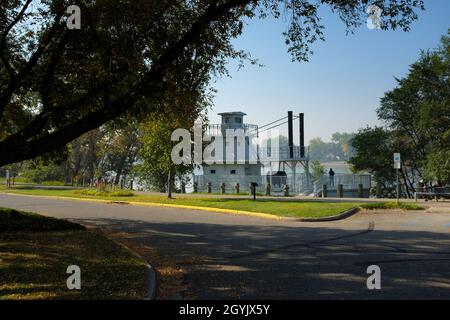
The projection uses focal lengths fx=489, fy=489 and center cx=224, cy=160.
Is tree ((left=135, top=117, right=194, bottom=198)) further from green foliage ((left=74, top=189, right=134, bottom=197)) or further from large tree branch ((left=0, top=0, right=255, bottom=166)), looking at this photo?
large tree branch ((left=0, top=0, right=255, bottom=166))

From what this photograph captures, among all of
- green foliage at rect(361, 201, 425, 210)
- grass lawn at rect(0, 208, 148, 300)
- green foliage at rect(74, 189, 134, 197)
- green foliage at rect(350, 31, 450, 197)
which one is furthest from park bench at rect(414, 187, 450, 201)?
grass lawn at rect(0, 208, 148, 300)

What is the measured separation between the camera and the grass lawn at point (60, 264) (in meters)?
6.97

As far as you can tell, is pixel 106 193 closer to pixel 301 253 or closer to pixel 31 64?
pixel 31 64

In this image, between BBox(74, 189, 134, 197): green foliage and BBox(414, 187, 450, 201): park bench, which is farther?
BBox(74, 189, 134, 197): green foliage

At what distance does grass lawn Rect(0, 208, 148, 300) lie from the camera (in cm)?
697

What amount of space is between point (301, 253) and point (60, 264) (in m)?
4.97

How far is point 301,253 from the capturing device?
10625 mm

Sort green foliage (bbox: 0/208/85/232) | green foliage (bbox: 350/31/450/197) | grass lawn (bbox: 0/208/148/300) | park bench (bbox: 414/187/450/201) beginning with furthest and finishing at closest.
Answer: green foliage (bbox: 350/31/450/197) < park bench (bbox: 414/187/450/201) < green foliage (bbox: 0/208/85/232) < grass lawn (bbox: 0/208/148/300)

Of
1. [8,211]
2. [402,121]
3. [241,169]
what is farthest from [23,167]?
[8,211]

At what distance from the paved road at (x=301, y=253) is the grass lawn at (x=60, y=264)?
3.75 feet

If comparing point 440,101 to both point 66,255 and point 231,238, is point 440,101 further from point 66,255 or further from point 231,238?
point 66,255

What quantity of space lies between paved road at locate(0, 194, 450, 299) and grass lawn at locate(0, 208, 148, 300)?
3.75ft

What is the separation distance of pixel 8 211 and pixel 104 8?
7789 mm

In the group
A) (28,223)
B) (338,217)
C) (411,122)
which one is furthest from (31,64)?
(411,122)
